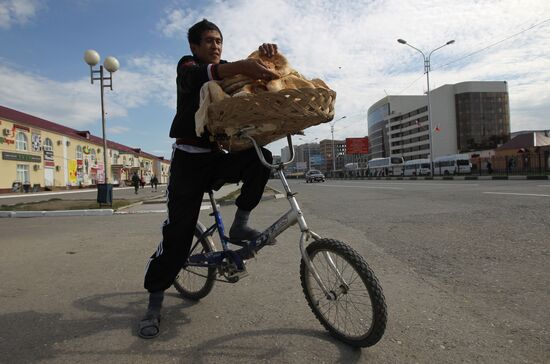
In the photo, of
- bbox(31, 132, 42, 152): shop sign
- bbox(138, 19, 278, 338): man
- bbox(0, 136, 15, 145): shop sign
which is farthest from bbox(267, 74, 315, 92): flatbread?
bbox(31, 132, 42, 152): shop sign

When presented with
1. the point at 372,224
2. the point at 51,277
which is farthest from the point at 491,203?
the point at 51,277

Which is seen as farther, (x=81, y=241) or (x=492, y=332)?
(x=81, y=241)

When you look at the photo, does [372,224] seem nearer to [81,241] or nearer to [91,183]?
[81,241]

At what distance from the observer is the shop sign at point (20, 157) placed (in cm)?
3308

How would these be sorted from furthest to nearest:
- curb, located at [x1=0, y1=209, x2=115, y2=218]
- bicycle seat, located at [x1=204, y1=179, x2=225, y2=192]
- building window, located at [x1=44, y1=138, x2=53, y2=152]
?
A: building window, located at [x1=44, y1=138, x2=53, y2=152] < curb, located at [x1=0, y1=209, x2=115, y2=218] < bicycle seat, located at [x1=204, y1=179, x2=225, y2=192]

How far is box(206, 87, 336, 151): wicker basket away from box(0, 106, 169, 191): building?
27.8m

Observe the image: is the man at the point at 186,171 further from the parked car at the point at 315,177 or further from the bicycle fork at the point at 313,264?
the parked car at the point at 315,177

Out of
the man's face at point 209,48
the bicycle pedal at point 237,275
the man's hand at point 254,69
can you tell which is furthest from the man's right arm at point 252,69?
the bicycle pedal at point 237,275

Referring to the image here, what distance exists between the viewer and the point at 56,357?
7.08 ft

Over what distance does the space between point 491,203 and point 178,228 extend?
28.3ft

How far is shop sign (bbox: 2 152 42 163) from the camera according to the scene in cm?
3308

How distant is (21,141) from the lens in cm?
3578

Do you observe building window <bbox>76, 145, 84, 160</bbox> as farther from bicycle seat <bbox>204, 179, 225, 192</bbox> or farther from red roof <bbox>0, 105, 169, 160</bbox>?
bicycle seat <bbox>204, 179, 225, 192</bbox>

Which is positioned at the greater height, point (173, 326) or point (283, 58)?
point (283, 58)
